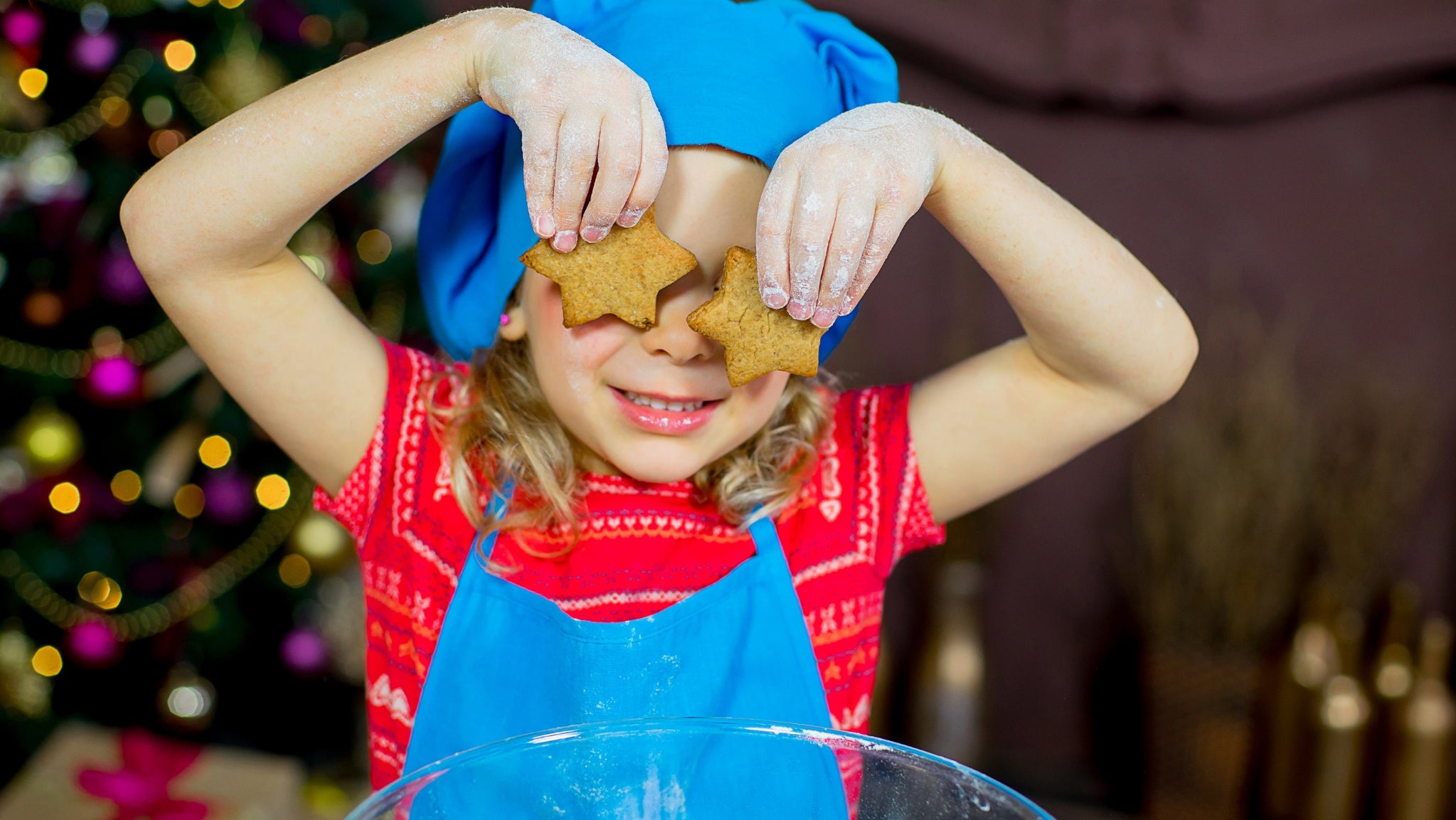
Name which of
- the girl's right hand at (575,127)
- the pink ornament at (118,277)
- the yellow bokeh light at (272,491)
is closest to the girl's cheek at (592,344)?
the girl's right hand at (575,127)

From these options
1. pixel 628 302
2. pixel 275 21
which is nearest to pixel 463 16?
pixel 628 302

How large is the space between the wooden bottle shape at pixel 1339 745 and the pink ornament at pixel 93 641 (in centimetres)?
214

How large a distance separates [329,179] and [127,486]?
57.3 inches

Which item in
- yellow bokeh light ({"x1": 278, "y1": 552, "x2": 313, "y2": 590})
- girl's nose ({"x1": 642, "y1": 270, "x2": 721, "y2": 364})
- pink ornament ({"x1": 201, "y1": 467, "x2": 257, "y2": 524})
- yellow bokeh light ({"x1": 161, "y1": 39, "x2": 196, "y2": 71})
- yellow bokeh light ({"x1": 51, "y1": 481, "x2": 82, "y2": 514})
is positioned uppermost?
yellow bokeh light ({"x1": 161, "y1": 39, "x2": 196, "y2": 71})

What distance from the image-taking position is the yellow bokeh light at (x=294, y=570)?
2.13 metres

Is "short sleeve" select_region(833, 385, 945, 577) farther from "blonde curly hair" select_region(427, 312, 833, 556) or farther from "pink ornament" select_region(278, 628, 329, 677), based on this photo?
"pink ornament" select_region(278, 628, 329, 677)

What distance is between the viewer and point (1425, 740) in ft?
6.70

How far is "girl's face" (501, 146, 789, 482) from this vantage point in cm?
80

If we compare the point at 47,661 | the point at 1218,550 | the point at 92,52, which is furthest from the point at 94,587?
the point at 1218,550

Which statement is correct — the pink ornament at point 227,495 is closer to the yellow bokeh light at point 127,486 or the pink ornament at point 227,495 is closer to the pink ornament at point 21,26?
the yellow bokeh light at point 127,486

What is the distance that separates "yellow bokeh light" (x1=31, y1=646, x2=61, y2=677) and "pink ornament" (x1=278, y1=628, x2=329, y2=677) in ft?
1.22

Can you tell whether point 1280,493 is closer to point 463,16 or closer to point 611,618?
point 611,618

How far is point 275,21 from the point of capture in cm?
190

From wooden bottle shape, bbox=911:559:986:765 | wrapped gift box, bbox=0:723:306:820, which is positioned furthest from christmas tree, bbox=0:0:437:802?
wooden bottle shape, bbox=911:559:986:765
